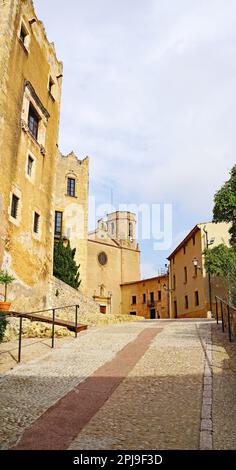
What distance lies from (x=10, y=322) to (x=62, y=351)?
9.63 ft

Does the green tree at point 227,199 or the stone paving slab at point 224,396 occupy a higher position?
the green tree at point 227,199

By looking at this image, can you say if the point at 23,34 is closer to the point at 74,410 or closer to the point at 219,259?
the point at 74,410

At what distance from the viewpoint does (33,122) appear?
17.2 metres

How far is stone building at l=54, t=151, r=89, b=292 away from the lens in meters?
28.7

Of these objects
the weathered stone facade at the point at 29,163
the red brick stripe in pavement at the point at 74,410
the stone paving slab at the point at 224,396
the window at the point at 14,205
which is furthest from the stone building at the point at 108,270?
the red brick stripe in pavement at the point at 74,410

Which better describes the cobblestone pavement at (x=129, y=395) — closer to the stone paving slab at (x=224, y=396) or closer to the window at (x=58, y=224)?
the stone paving slab at (x=224, y=396)

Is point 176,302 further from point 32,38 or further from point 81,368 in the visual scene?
point 81,368

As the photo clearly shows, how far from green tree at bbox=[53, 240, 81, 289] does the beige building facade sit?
26.3 feet

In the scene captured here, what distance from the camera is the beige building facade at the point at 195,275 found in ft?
90.8

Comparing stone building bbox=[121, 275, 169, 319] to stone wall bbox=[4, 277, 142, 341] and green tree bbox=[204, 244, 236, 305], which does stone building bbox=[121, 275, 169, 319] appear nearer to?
green tree bbox=[204, 244, 236, 305]

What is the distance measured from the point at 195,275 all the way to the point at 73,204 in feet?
37.3

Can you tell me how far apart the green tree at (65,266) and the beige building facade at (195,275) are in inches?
315

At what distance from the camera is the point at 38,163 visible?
17078mm

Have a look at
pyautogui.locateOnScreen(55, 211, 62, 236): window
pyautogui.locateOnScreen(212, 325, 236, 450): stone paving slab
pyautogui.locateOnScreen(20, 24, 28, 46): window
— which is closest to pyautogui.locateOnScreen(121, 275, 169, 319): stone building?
pyautogui.locateOnScreen(55, 211, 62, 236): window
